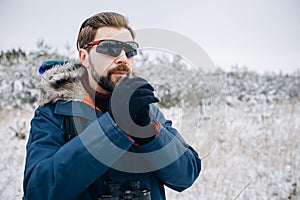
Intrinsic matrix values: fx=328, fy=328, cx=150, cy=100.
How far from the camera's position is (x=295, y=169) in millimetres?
4578

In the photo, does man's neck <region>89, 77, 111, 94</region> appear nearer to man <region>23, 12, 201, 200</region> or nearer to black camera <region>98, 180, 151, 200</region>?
man <region>23, 12, 201, 200</region>

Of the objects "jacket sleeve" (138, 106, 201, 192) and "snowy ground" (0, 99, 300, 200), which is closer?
"jacket sleeve" (138, 106, 201, 192)

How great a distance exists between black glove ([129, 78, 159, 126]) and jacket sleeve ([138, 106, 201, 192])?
13 centimetres

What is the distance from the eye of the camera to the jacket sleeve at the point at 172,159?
1.26 m

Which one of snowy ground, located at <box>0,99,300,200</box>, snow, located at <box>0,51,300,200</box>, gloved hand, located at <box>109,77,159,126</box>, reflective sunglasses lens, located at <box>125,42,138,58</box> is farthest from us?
snowy ground, located at <box>0,99,300,200</box>

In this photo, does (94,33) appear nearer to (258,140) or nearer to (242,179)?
(242,179)

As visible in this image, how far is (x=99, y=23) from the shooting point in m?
1.46

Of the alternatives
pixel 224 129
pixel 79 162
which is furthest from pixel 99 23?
pixel 224 129

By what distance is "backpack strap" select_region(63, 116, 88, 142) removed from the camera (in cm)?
128

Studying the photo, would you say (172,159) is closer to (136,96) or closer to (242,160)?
(136,96)

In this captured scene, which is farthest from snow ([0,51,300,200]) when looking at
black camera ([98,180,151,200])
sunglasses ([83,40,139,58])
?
Result: sunglasses ([83,40,139,58])

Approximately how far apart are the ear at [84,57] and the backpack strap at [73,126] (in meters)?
0.28

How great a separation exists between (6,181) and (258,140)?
390 cm

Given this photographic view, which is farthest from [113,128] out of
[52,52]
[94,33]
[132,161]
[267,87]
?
[267,87]
